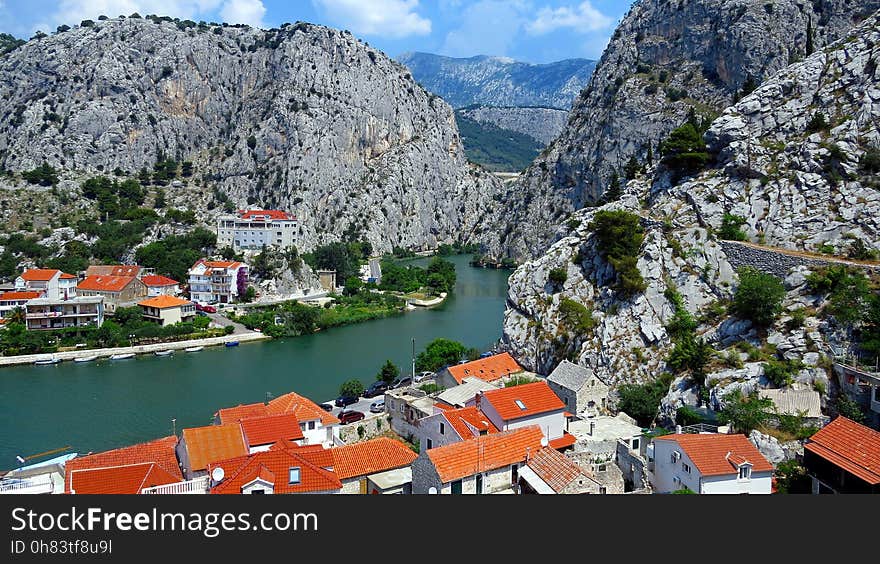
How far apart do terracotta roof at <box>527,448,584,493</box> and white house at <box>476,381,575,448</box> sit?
198 cm

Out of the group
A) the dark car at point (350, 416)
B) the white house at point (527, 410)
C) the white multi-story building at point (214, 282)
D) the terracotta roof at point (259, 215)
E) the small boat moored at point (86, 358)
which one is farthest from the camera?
the terracotta roof at point (259, 215)

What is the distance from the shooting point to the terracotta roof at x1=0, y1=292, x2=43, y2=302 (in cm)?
3494

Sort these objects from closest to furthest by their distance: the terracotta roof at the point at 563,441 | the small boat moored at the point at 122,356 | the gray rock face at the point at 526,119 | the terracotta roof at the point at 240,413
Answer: the terracotta roof at the point at 563,441
the terracotta roof at the point at 240,413
the small boat moored at the point at 122,356
the gray rock face at the point at 526,119

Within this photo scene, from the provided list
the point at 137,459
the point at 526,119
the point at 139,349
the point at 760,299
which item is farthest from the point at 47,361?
the point at 526,119

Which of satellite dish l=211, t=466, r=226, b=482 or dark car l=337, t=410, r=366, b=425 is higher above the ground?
satellite dish l=211, t=466, r=226, b=482

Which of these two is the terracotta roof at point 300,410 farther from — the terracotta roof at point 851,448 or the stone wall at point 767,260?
the stone wall at point 767,260

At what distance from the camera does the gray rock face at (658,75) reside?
141ft

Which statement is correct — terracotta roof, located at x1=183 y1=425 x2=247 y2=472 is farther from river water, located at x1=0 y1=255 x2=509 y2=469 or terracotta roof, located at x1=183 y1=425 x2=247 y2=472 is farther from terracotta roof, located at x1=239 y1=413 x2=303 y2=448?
river water, located at x1=0 y1=255 x2=509 y2=469

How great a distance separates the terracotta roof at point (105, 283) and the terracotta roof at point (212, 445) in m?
25.5

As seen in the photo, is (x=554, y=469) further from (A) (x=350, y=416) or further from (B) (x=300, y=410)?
(A) (x=350, y=416)

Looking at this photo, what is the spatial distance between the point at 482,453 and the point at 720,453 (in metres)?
4.07

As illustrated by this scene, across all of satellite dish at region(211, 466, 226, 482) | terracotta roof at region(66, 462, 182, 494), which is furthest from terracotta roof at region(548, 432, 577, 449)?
terracotta roof at region(66, 462, 182, 494)

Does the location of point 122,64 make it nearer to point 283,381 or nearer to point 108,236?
point 108,236

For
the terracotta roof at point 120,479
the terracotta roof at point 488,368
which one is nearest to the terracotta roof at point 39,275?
the terracotta roof at point 488,368
